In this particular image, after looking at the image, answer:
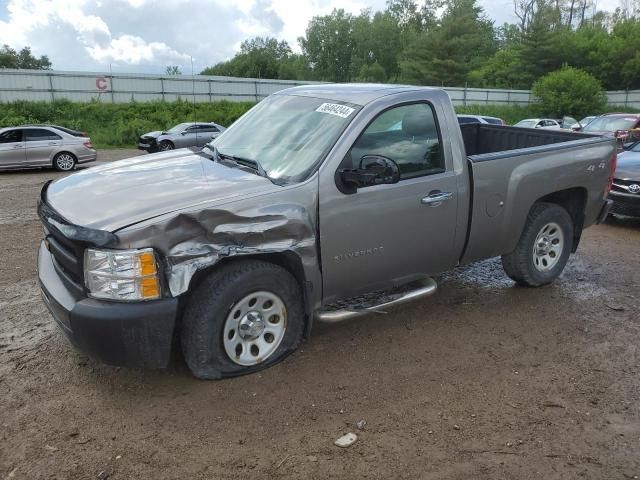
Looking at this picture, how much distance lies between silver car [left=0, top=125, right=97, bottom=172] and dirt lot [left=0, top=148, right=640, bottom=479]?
39.4ft

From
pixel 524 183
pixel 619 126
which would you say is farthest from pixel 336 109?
pixel 619 126

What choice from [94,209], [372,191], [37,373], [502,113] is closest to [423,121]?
[372,191]

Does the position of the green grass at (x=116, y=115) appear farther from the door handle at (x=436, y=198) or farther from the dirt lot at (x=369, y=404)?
the door handle at (x=436, y=198)

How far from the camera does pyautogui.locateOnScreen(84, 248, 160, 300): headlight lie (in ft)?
10.3

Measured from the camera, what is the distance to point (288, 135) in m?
4.18

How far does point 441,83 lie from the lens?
5750cm

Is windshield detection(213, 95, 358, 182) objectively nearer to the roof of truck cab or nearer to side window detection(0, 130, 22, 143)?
the roof of truck cab

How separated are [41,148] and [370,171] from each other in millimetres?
14434

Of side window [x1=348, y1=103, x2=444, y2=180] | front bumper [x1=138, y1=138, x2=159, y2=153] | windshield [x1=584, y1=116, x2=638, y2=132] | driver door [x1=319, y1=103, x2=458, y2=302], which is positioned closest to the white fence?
front bumper [x1=138, y1=138, x2=159, y2=153]

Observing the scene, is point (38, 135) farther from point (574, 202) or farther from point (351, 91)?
point (574, 202)

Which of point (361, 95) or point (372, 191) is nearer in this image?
point (372, 191)

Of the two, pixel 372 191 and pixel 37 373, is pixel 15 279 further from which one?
pixel 372 191

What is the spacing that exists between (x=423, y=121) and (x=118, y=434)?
3028mm

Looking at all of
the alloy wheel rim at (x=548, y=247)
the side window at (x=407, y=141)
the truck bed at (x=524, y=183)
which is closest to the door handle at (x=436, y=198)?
the side window at (x=407, y=141)
